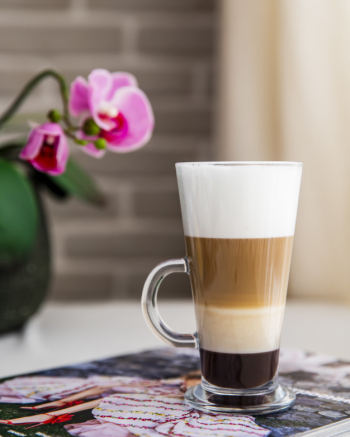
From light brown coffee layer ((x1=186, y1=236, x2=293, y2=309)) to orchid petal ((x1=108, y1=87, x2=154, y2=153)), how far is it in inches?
9.2

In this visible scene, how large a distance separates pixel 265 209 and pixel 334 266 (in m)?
0.84

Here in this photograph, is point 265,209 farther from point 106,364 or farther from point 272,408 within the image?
point 106,364

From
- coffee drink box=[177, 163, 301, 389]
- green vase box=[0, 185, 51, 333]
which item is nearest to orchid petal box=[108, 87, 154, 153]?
coffee drink box=[177, 163, 301, 389]

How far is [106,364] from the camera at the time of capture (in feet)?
2.38

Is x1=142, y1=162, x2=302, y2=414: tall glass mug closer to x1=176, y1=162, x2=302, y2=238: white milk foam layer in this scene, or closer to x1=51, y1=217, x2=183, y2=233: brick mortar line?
x1=176, y1=162, x2=302, y2=238: white milk foam layer

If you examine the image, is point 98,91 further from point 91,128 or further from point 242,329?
point 242,329

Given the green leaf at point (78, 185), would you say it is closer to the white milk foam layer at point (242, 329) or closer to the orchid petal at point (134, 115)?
the orchid petal at point (134, 115)

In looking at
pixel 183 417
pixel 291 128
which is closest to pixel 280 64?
pixel 291 128

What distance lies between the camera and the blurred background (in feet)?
4.90

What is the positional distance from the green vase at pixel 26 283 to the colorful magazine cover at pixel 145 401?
265 millimetres

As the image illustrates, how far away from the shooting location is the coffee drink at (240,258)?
54 centimetres

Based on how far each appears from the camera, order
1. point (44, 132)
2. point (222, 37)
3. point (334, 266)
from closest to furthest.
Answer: point (44, 132)
point (334, 266)
point (222, 37)

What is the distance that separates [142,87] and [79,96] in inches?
36.4

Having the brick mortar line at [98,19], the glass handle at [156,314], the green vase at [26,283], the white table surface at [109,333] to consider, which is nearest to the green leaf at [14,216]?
the green vase at [26,283]
